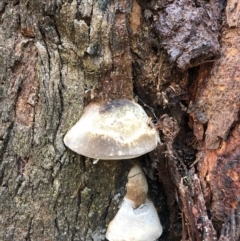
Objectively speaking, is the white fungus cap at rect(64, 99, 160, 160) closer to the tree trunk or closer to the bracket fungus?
the tree trunk

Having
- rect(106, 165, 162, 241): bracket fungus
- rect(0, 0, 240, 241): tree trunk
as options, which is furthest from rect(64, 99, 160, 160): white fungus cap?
rect(106, 165, 162, 241): bracket fungus

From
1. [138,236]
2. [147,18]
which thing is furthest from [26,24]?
[138,236]

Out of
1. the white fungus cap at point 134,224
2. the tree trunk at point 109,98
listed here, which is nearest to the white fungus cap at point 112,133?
the tree trunk at point 109,98

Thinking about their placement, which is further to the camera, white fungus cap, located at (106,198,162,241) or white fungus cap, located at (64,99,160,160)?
white fungus cap, located at (106,198,162,241)

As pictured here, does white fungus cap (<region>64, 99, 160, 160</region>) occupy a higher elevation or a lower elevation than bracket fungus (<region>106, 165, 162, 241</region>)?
higher

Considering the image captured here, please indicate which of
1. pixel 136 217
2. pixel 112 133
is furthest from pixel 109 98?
pixel 136 217
